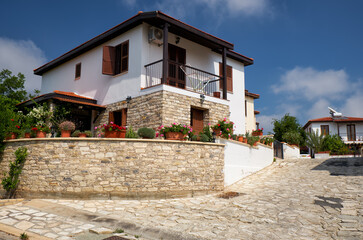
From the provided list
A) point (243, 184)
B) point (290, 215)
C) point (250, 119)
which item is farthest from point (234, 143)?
point (250, 119)

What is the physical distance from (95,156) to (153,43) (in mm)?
6376

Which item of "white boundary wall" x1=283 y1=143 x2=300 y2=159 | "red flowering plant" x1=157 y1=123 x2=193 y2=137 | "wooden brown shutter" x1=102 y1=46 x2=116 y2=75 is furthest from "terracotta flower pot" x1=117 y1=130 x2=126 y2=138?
"white boundary wall" x1=283 y1=143 x2=300 y2=159

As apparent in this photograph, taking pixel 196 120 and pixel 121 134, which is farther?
pixel 196 120

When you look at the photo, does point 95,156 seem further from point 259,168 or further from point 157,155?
point 259,168

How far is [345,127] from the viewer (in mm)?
34719

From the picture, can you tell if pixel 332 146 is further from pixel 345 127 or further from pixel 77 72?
pixel 77 72

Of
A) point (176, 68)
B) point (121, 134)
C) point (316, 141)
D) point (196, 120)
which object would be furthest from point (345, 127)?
point (121, 134)

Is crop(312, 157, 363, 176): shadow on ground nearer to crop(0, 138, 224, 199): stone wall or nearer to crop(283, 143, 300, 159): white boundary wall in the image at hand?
crop(283, 143, 300, 159): white boundary wall

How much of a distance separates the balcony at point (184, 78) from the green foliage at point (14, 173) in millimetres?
5669

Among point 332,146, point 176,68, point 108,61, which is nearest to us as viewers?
point 108,61

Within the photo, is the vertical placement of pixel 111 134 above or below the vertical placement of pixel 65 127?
below

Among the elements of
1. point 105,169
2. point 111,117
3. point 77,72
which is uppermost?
point 77,72

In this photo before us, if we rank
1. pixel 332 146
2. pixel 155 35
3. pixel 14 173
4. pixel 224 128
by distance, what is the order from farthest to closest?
pixel 332 146 → pixel 155 35 → pixel 224 128 → pixel 14 173

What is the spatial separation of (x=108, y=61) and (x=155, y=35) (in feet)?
8.87
